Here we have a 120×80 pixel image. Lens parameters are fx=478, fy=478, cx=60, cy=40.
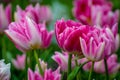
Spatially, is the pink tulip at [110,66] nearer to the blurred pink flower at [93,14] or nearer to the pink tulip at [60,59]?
the pink tulip at [60,59]

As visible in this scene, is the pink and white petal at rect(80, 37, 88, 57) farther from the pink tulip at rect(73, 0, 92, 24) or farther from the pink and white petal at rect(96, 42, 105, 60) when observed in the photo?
the pink tulip at rect(73, 0, 92, 24)

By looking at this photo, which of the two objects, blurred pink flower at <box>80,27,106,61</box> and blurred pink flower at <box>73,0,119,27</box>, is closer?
blurred pink flower at <box>80,27,106,61</box>

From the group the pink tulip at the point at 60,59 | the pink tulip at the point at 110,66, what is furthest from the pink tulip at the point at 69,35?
the pink tulip at the point at 110,66

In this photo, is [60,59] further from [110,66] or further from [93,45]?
[110,66]

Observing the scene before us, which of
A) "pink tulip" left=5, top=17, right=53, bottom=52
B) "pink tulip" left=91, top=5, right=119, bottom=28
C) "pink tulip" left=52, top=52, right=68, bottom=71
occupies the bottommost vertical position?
"pink tulip" left=91, top=5, right=119, bottom=28

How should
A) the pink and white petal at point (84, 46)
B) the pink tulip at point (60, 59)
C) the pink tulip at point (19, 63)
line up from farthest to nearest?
1. the pink tulip at point (19, 63)
2. the pink tulip at point (60, 59)
3. the pink and white petal at point (84, 46)

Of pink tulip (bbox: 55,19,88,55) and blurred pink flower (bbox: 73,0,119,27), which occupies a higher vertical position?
A: pink tulip (bbox: 55,19,88,55)

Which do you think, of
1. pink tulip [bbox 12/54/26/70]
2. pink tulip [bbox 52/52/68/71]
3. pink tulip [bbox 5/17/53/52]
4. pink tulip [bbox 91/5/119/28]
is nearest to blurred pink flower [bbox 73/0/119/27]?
pink tulip [bbox 91/5/119/28]
